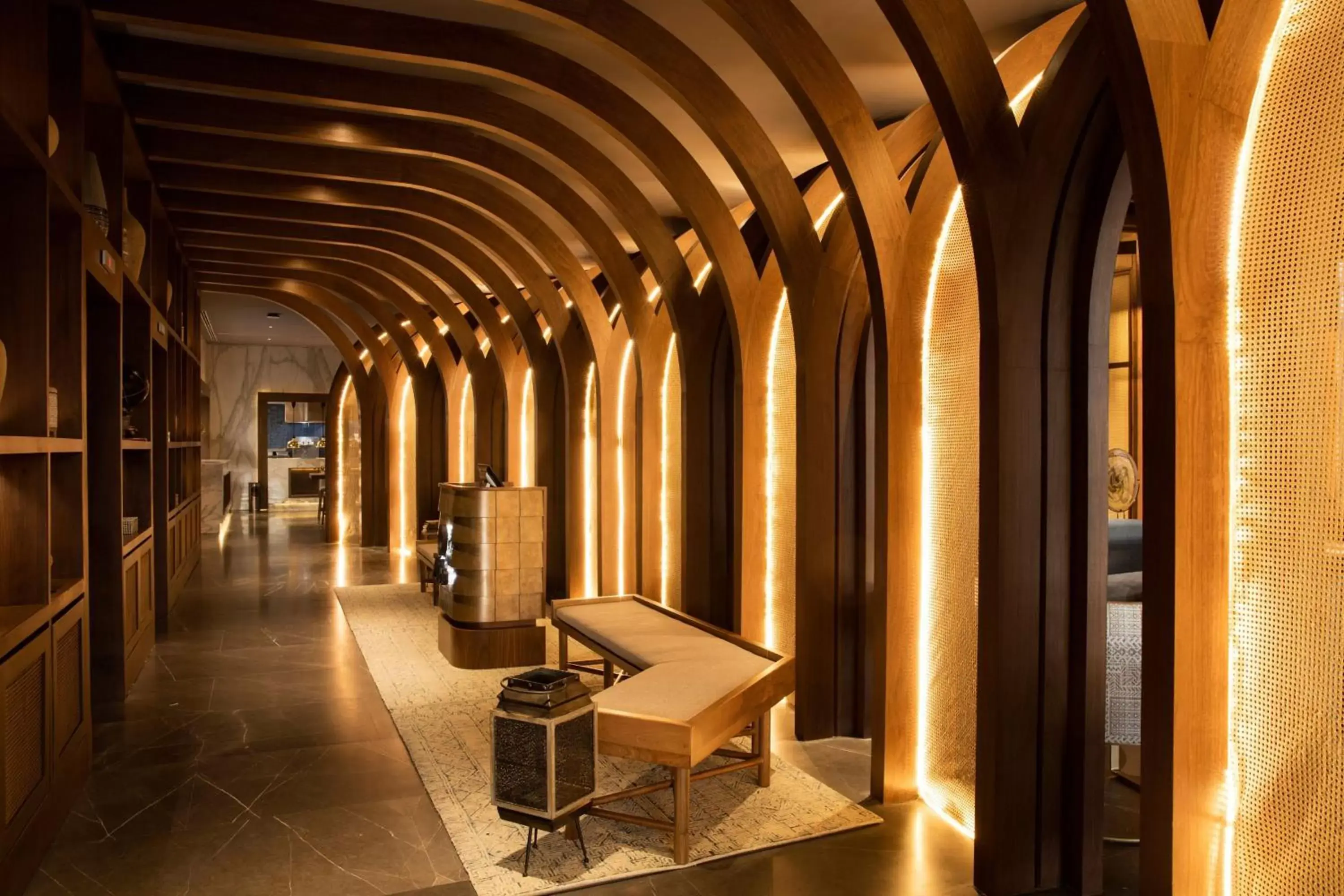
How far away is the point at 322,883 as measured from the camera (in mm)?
3561

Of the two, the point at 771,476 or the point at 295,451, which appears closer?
the point at 771,476

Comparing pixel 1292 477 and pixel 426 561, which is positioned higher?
pixel 1292 477

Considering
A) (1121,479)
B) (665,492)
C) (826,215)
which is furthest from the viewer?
(665,492)

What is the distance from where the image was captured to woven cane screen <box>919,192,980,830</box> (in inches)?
161

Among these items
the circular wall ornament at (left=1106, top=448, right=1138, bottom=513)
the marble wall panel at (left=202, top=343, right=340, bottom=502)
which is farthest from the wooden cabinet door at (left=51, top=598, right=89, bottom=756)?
the marble wall panel at (left=202, top=343, right=340, bottom=502)

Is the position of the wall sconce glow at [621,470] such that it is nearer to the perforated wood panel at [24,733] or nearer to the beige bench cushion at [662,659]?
the beige bench cushion at [662,659]

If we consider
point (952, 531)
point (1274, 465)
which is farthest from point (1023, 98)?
point (1274, 465)

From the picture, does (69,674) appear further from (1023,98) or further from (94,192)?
(1023,98)

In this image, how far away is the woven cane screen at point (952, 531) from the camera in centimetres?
408

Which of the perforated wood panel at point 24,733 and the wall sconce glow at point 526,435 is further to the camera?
the wall sconce glow at point 526,435

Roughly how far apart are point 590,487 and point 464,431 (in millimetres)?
5576

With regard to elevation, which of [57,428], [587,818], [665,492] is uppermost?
[57,428]

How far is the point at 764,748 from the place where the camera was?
4.57 m

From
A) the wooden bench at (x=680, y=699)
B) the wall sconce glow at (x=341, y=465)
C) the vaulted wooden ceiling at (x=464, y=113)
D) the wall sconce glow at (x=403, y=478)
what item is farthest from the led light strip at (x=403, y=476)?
the wooden bench at (x=680, y=699)
